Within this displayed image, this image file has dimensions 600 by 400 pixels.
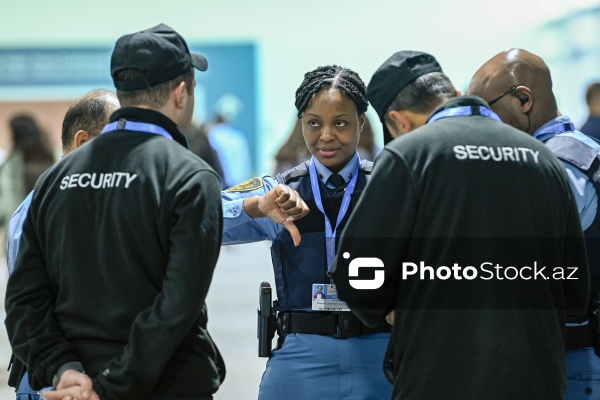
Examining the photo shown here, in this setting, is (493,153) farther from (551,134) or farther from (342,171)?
(342,171)

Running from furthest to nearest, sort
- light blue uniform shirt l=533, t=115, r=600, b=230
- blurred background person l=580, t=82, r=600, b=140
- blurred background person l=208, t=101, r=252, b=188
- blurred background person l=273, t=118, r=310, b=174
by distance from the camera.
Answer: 1. blurred background person l=208, t=101, r=252, b=188
2. blurred background person l=273, t=118, r=310, b=174
3. blurred background person l=580, t=82, r=600, b=140
4. light blue uniform shirt l=533, t=115, r=600, b=230

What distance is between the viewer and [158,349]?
8.00 ft

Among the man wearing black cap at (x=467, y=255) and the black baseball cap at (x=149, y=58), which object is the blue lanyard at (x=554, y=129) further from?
the black baseball cap at (x=149, y=58)

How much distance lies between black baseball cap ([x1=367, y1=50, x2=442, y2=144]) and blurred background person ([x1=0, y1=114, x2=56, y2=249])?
570 centimetres

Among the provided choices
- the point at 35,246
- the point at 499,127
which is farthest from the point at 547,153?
the point at 35,246

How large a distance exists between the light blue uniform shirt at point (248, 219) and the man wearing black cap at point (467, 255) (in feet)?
2.27

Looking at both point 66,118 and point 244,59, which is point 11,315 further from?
point 244,59

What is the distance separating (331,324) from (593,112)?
233 inches

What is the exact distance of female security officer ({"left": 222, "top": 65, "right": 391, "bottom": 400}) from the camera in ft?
10.3

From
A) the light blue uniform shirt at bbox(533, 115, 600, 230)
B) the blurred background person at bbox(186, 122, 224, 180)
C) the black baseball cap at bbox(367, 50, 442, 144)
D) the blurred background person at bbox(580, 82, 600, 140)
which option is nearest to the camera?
the black baseball cap at bbox(367, 50, 442, 144)

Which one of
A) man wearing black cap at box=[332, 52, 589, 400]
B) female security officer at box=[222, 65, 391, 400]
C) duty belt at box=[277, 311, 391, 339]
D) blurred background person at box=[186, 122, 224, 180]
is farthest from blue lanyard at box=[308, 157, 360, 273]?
blurred background person at box=[186, 122, 224, 180]

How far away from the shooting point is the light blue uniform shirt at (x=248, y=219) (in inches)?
124

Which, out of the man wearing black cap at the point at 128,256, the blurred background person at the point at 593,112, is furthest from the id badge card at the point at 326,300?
the blurred background person at the point at 593,112

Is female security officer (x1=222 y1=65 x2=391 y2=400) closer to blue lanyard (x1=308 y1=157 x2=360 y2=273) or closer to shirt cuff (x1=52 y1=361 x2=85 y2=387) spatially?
blue lanyard (x1=308 y1=157 x2=360 y2=273)
